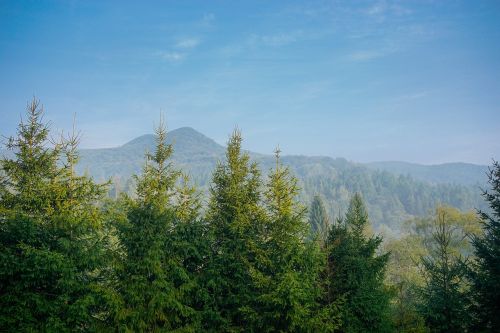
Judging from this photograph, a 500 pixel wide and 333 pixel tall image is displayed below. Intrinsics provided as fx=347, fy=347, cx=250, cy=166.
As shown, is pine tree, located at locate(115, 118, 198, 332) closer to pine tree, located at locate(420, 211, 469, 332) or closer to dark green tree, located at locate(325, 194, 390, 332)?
dark green tree, located at locate(325, 194, 390, 332)

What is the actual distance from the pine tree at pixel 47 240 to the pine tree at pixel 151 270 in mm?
1138

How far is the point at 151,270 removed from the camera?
15.1 metres

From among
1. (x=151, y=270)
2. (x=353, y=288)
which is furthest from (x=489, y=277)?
(x=151, y=270)

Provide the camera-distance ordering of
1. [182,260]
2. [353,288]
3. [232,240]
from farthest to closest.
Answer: [353,288] < [232,240] < [182,260]

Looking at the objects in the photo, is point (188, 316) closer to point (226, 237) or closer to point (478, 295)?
point (226, 237)

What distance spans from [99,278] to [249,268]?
675cm

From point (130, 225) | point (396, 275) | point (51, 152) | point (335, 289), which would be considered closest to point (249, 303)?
point (335, 289)

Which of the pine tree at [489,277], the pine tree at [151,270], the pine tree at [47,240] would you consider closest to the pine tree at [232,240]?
the pine tree at [151,270]

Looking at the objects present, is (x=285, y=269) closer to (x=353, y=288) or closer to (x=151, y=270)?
(x=353, y=288)

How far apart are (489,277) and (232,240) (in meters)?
12.8

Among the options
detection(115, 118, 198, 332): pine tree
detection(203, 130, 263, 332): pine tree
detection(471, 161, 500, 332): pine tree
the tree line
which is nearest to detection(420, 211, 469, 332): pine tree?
the tree line

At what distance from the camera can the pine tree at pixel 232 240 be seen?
15953 millimetres

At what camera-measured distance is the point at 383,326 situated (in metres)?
17.8

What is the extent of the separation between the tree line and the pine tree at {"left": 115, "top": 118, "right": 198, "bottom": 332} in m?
0.06
